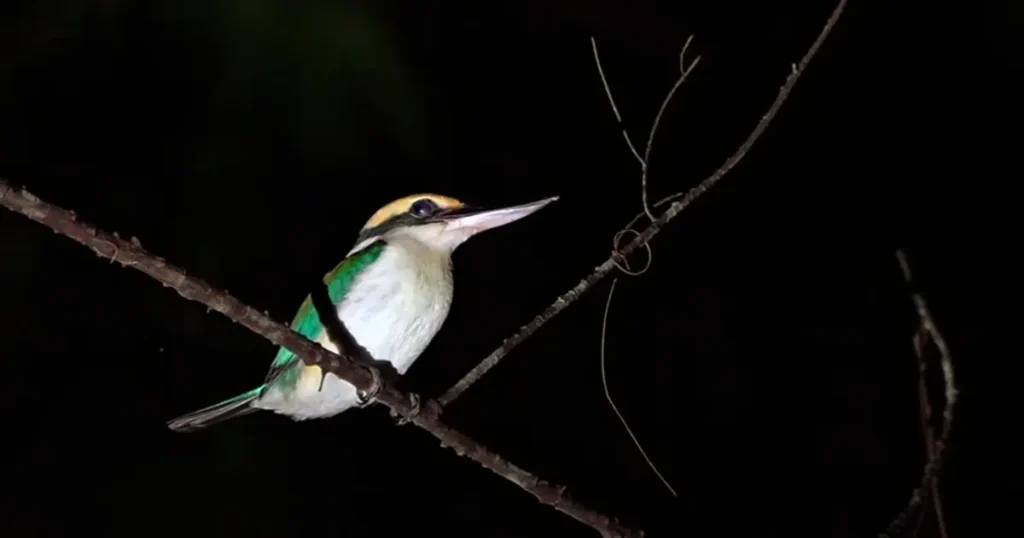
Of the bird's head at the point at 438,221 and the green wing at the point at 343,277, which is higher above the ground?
the bird's head at the point at 438,221

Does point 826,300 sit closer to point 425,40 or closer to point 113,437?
point 425,40

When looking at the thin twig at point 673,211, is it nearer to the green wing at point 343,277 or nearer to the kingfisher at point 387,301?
the kingfisher at point 387,301

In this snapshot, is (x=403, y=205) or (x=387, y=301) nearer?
(x=387, y=301)

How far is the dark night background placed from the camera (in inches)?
76.2

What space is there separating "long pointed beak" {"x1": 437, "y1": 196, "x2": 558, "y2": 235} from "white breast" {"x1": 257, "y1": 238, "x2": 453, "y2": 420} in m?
0.07

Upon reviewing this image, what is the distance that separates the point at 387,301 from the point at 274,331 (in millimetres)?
585

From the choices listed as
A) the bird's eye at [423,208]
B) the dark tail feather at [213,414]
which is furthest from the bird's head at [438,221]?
the dark tail feather at [213,414]

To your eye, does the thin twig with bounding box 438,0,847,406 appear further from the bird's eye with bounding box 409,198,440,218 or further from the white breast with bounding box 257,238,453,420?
the bird's eye with bounding box 409,198,440,218

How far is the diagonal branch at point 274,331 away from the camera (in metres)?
0.77

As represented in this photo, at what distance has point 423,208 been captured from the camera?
1639 mm

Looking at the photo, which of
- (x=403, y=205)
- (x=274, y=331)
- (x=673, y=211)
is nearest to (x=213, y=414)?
(x=403, y=205)

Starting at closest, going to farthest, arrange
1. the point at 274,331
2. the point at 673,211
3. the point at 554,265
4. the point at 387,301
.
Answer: the point at 274,331, the point at 673,211, the point at 387,301, the point at 554,265

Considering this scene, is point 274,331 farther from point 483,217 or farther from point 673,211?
point 483,217

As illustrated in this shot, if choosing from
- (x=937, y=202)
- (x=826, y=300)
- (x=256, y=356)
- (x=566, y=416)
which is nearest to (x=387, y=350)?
(x=256, y=356)
